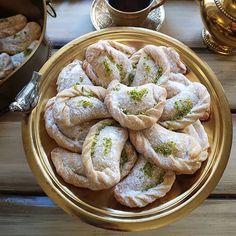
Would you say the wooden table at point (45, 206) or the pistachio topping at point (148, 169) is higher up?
the pistachio topping at point (148, 169)

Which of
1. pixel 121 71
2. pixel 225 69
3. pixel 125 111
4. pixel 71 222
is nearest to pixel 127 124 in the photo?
pixel 125 111

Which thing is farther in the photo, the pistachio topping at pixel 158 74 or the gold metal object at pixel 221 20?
the gold metal object at pixel 221 20

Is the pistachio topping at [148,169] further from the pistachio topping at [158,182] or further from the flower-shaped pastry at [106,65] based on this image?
the flower-shaped pastry at [106,65]

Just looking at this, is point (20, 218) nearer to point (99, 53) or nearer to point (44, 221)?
point (44, 221)

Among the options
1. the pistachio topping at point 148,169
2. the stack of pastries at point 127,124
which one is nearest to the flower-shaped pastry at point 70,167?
the stack of pastries at point 127,124

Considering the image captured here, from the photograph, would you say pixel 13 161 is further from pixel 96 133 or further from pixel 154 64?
pixel 154 64

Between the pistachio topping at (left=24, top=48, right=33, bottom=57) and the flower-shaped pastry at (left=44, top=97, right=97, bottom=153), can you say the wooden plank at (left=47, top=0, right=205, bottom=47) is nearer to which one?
the pistachio topping at (left=24, top=48, right=33, bottom=57)

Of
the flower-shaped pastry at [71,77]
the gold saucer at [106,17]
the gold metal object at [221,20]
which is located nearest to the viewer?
the flower-shaped pastry at [71,77]
